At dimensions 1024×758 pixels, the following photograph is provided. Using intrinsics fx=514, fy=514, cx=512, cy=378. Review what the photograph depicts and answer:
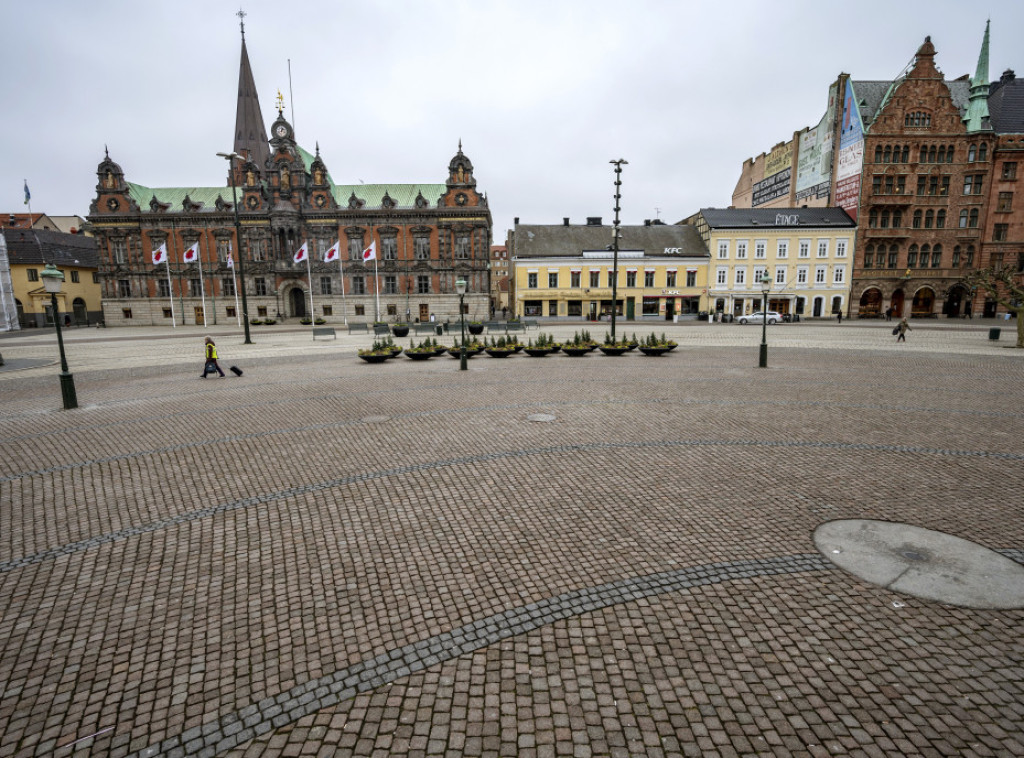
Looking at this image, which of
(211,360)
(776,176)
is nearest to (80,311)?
(211,360)

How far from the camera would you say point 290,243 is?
179ft

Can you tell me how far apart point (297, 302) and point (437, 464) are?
5496cm

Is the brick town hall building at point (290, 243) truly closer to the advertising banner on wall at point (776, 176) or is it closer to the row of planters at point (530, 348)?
the row of planters at point (530, 348)

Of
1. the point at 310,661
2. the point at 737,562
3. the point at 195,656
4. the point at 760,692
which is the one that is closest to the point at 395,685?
the point at 310,661

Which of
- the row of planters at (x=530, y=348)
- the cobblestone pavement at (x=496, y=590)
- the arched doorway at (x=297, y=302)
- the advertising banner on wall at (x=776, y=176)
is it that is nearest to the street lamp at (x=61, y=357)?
the cobblestone pavement at (x=496, y=590)

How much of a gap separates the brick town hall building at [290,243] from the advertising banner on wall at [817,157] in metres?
34.9

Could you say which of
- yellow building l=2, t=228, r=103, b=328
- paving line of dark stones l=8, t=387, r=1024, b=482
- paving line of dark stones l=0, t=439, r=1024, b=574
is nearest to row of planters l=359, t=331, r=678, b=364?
paving line of dark stones l=8, t=387, r=1024, b=482

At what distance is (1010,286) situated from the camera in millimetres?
22562

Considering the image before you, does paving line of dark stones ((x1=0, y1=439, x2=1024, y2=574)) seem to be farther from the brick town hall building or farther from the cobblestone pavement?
the brick town hall building

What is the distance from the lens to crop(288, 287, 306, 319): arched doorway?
2245 inches

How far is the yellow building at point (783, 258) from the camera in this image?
167 feet

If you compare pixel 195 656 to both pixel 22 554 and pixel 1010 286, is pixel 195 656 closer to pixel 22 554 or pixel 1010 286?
pixel 22 554

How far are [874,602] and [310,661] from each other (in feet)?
16.2

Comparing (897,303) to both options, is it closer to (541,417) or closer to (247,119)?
(541,417)
